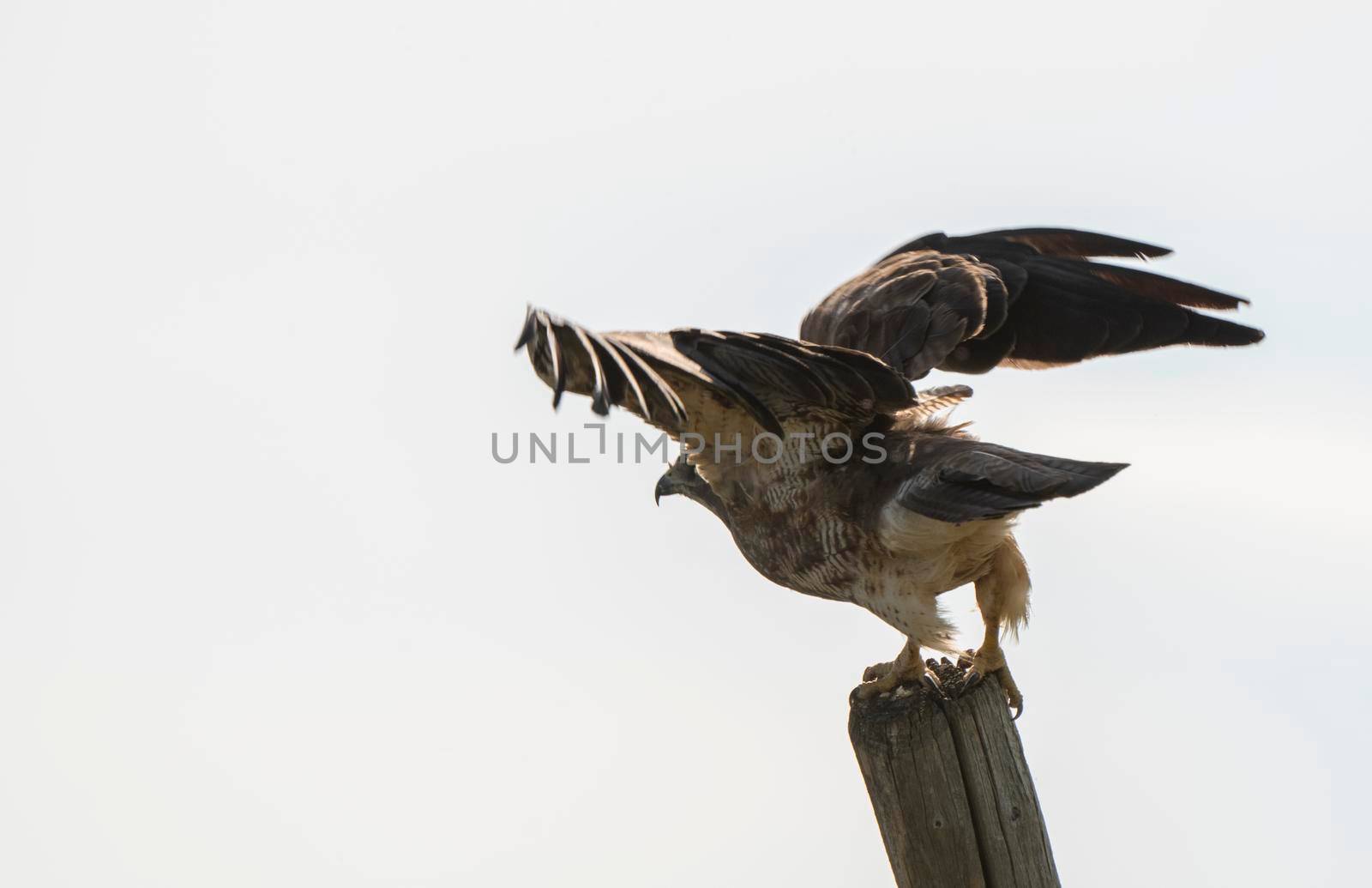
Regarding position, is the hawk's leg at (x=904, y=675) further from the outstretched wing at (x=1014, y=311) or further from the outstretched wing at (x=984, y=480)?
the outstretched wing at (x=1014, y=311)

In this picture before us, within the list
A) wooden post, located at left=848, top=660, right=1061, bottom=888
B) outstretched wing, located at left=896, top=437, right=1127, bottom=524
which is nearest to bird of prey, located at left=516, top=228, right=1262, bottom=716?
outstretched wing, located at left=896, top=437, right=1127, bottom=524

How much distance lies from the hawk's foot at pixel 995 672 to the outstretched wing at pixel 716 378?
104cm

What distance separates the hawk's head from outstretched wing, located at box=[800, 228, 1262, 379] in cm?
78

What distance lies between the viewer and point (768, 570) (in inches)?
205

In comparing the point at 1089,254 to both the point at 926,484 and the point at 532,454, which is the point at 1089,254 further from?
the point at 532,454

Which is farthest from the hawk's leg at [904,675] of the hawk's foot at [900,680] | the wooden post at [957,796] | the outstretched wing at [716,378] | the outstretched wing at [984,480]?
the outstretched wing at [716,378]

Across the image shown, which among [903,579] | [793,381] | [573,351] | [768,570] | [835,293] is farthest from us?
[835,293]

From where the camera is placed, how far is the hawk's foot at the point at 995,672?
4.93 meters

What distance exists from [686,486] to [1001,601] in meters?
1.46

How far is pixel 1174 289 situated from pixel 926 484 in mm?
1758

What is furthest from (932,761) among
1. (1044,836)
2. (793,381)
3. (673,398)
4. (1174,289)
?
(1174,289)

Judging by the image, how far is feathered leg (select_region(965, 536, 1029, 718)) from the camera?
5.14 meters

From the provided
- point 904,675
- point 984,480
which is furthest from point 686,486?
point 984,480

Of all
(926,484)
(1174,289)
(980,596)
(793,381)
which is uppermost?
(1174,289)
